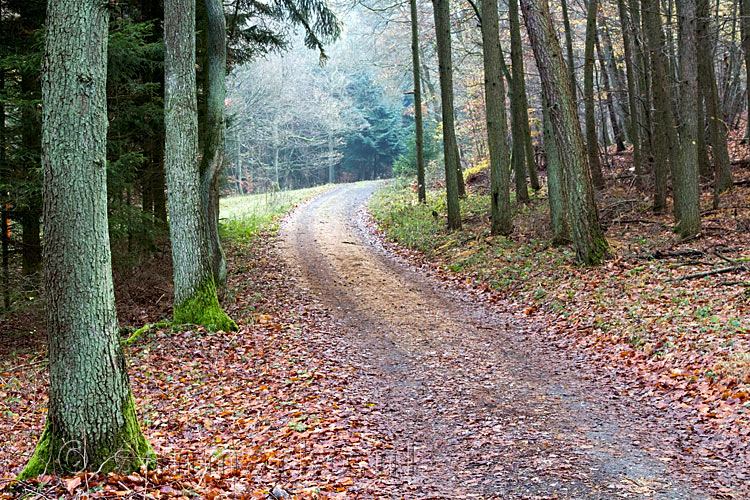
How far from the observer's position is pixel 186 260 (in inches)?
414

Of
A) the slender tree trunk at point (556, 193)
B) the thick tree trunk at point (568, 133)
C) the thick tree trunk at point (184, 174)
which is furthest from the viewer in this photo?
the slender tree trunk at point (556, 193)

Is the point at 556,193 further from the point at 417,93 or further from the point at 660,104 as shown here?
the point at 417,93

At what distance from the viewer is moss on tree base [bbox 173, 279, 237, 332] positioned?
10.5 meters

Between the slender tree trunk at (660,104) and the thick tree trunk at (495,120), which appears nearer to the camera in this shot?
the slender tree trunk at (660,104)

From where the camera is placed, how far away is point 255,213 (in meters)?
28.2

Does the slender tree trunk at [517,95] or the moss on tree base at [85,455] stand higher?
the slender tree trunk at [517,95]

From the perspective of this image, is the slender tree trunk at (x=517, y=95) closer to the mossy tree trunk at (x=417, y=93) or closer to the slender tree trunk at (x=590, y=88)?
the slender tree trunk at (x=590, y=88)

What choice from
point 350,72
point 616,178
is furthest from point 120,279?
point 350,72

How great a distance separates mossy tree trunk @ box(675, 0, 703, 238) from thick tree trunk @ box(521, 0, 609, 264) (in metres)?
2.24

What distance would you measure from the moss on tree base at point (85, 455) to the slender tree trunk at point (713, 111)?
50.8 ft

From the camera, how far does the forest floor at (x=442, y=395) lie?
16.5 ft

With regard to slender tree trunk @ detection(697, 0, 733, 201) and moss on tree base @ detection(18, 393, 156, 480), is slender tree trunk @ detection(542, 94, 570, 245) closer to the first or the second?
slender tree trunk @ detection(697, 0, 733, 201)

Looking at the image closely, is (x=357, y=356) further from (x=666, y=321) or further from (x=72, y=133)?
(x=72, y=133)

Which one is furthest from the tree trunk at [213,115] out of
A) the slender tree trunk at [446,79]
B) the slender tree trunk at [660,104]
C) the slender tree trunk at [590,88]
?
the slender tree trunk at [590,88]
